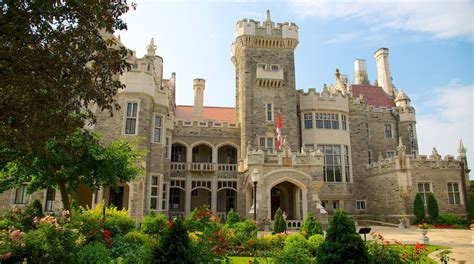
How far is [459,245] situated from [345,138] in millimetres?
15565

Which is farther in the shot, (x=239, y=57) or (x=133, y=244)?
(x=239, y=57)

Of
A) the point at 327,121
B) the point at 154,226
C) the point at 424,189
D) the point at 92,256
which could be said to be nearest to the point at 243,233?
the point at 154,226

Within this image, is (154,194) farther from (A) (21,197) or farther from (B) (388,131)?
(B) (388,131)

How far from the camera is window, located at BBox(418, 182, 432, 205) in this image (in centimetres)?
2647

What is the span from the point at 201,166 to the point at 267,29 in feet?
42.4

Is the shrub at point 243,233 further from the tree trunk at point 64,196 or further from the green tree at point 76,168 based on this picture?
the tree trunk at point 64,196

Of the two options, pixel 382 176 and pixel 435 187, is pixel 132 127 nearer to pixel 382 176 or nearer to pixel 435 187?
pixel 382 176

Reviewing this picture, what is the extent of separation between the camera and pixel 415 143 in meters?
33.9

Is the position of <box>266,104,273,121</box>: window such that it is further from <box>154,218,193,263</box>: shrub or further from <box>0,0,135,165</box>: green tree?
<box>154,218,193,263</box>: shrub

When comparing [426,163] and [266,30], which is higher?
[266,30]

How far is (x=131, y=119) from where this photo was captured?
2141 centimetres

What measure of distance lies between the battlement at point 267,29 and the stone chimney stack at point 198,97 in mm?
6688

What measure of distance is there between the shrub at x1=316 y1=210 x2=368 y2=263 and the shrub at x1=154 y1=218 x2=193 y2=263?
303 centimetres

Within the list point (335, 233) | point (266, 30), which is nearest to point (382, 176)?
point (266, 30)
